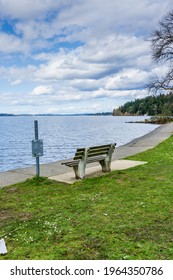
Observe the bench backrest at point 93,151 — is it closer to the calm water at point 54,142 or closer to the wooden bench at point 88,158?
the wooden bench at point 88,158

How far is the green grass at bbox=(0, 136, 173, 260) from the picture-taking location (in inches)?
148

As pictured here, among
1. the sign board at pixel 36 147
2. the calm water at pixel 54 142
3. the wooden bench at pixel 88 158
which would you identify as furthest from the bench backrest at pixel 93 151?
the calm water at pixel 54 142

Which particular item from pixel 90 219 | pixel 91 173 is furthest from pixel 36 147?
pixel 90 219

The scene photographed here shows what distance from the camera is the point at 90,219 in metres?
4.89

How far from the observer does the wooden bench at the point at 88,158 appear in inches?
315

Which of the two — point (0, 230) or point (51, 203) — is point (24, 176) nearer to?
point (51, 203)

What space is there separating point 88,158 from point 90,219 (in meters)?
3.58

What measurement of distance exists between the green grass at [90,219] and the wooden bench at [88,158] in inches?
17.6

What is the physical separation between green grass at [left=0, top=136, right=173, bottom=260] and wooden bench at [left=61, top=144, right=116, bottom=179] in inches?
17.6

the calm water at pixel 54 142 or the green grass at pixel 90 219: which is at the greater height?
the green grass at pixel 90 219

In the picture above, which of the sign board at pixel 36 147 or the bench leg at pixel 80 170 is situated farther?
the bench leg at pixel 80 170

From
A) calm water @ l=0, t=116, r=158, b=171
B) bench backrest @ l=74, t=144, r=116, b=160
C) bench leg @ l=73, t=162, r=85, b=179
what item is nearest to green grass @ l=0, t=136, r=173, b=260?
bench leg @ l=73, t=162, r=85, b=179

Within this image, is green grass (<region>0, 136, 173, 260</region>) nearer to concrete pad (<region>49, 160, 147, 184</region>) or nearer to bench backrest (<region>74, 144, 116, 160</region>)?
concrete pad (<region>49, 160, 147, 184</region>)
